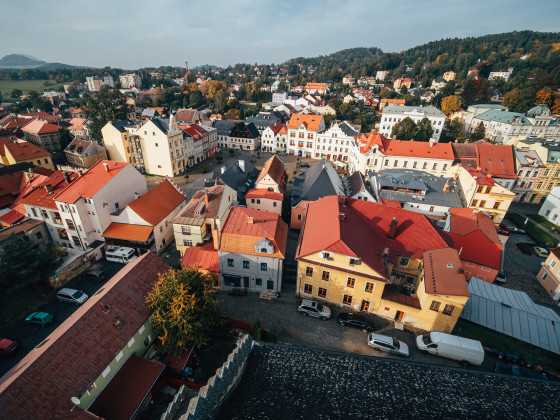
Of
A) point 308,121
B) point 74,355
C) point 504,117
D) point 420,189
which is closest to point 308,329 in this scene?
point 74,355

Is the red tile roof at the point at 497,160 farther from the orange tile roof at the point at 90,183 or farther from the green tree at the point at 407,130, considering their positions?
the orange tile roof at the point at 90,183

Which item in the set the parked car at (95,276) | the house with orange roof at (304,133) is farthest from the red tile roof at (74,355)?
the house with orange roof at (304,133)

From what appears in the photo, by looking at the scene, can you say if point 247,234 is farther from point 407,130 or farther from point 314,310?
point 407,130

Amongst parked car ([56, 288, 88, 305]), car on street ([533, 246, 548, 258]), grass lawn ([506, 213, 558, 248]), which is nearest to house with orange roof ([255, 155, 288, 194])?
parked car ([56, 288, 88, 305])

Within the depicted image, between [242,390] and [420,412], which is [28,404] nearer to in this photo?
[242,390]

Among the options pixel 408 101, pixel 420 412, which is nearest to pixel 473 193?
pixel 420 412

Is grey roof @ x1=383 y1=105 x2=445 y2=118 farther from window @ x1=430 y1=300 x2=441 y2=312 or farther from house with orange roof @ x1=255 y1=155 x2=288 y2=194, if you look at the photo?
window @ x1=430 y1=300 x2=441 y2=312
